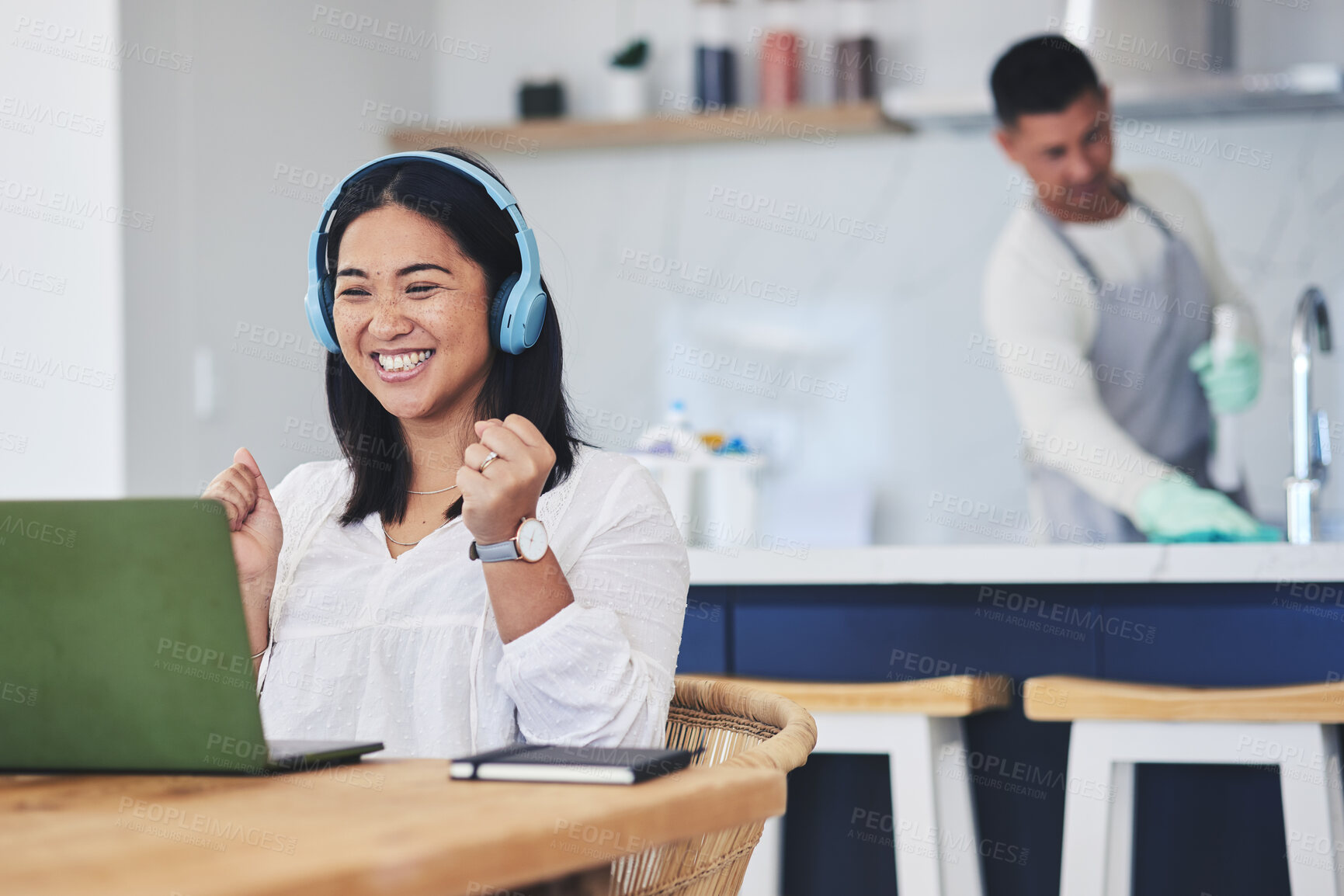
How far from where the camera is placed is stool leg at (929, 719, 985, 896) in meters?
1.78

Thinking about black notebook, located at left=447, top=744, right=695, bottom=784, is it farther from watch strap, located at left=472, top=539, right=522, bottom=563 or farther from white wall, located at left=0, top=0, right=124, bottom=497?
white wall, located at left=0, top=0, right=124, bottom=497

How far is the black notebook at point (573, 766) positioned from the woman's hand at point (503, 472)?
0.24m

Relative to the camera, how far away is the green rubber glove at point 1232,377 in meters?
3.06

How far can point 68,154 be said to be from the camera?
2.57 metres

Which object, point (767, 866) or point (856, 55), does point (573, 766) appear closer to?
point (767, 866)

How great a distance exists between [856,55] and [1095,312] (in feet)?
2.90

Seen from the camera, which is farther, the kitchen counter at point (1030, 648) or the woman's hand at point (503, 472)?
the kitchen counter at point (1030, 648)

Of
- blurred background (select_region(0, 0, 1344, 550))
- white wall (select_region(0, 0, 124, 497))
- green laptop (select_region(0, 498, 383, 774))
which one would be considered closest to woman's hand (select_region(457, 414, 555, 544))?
green laptop (select_region(0, 498, 383, 774))

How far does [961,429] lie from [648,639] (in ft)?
8.22

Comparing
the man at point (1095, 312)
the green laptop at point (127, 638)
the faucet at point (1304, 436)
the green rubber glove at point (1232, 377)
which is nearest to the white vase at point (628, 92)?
the man at point (1095, 312)

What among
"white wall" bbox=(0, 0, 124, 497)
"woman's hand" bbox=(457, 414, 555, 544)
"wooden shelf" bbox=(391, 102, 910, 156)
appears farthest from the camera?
"wooden shelf" bbox=(391, 102, 910, 156)

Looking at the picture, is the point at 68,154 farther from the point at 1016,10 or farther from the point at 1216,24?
the point at 1216,24

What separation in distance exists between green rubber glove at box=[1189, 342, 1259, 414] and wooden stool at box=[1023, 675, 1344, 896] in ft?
4.96

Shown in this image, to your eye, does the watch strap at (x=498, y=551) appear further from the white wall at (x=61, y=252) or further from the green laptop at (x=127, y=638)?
the white wall at (x=61, y=252)
